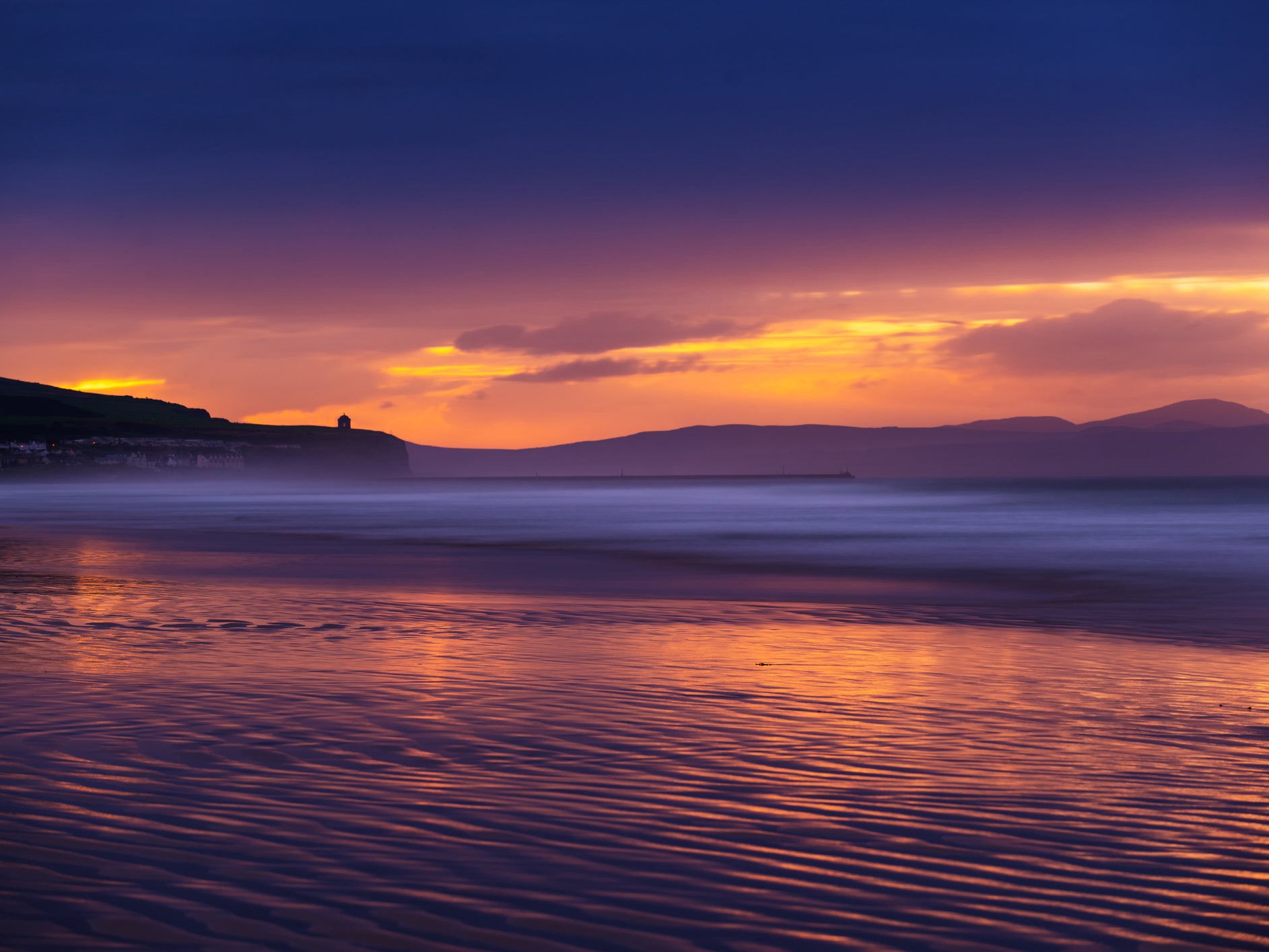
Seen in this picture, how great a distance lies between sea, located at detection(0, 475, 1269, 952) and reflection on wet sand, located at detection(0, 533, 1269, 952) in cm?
3

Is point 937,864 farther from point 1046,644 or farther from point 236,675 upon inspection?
point 1046,644

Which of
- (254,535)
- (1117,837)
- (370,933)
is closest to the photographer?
(370,933)

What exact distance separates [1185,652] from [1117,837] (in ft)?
30.6

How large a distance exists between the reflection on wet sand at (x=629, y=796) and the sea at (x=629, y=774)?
3cm

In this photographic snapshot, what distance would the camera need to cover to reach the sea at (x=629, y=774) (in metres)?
5.61

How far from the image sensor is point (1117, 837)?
22.7ft

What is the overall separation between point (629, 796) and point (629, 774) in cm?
60

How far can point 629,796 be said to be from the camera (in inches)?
308

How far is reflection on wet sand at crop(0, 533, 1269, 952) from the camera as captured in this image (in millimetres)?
5562

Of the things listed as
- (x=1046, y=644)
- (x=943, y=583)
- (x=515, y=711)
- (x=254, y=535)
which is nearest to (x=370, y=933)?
(x=515, y=711)

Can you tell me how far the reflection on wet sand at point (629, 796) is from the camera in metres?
5.56

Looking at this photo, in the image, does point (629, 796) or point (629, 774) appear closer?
point (629, 796)

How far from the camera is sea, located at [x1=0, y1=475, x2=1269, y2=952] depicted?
5605mm

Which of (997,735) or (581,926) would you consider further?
(997,735)
